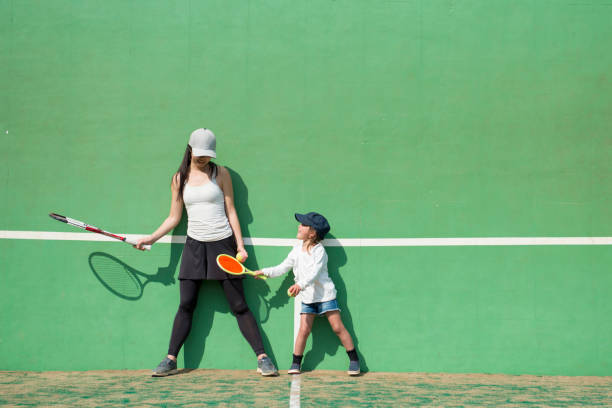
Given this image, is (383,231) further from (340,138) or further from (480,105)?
(480,105)

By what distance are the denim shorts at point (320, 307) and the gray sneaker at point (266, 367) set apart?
574 millimetres

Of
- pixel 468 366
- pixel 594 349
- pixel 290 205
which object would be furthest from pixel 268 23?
pixel 594 349

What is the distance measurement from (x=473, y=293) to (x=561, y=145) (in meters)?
1.71

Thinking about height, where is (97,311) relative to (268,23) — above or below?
below

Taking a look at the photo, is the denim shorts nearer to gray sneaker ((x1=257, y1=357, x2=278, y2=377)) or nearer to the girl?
the girl

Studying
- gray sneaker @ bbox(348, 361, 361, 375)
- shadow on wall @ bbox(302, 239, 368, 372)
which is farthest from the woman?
gray sneaker @ bbox(348, 361, 361, 375)

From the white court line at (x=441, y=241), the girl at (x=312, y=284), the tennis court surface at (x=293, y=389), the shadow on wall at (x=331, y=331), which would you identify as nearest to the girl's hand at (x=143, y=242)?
the white court line at (x=441, y=241)

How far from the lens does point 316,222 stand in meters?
5.27

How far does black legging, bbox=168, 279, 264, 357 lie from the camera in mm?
5375

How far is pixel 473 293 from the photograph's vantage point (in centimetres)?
552

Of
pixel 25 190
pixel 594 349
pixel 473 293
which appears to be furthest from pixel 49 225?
pixel 594 349

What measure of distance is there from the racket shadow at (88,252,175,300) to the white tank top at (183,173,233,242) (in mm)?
586

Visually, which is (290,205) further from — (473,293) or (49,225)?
(49,225)

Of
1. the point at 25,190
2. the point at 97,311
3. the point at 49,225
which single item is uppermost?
the point at 25,190
